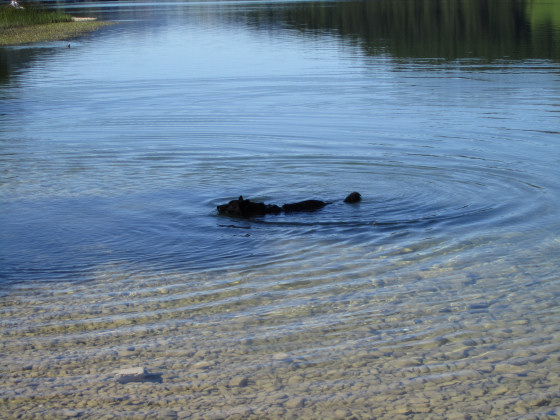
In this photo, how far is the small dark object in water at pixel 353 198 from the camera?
11617mm

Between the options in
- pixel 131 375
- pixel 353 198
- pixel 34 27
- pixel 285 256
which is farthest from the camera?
pixel 34 27

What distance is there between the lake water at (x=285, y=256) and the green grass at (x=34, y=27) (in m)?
31.9

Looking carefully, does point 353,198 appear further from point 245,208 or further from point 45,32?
point 45,32

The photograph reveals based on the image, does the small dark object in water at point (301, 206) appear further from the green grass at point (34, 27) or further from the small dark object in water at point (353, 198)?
the green grass at point (34, 27)

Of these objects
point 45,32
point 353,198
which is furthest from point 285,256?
point 45,32

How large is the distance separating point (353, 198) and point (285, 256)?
7.83 ft

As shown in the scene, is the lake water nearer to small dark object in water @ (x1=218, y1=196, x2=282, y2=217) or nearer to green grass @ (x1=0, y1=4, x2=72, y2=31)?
small dark object in water @ (x1=218, y1=196, x2=282, y2=217)

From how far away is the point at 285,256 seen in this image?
9703 millimetres

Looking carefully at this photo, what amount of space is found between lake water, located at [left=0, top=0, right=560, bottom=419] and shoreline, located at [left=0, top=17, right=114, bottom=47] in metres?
29.9

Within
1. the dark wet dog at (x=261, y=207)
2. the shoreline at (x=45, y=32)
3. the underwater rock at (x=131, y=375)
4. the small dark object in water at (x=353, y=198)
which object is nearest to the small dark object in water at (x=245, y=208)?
the dark wet dog at (x=261, y=207)

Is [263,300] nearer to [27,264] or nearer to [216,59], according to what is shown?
[27,264]

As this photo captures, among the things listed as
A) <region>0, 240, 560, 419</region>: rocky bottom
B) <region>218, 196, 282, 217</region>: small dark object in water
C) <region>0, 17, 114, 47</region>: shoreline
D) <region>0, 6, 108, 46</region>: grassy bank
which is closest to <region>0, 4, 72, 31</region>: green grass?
<region>0, 6, 108, 46</region>: grassy bank

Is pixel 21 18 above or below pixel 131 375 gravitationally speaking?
above

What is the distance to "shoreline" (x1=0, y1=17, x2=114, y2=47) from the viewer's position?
1993 inches
